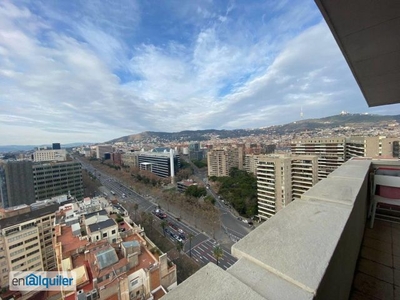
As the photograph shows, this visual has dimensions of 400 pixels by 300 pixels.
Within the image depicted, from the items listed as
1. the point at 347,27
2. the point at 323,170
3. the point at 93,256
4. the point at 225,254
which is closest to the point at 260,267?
the point at 347,27

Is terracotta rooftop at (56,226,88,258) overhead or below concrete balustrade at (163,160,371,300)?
below

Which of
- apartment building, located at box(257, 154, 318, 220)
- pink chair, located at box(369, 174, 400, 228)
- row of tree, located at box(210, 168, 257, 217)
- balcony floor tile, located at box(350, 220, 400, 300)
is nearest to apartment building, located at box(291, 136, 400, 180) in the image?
apartment building, located at box(257, 154, 318, 220)

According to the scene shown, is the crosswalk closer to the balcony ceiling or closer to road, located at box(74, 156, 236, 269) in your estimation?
road, located at box(74, 156, 236, 269)

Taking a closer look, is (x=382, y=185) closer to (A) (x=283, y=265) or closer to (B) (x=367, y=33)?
(B) (x=367, y=33)

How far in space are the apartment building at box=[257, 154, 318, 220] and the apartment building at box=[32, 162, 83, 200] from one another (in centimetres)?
2346

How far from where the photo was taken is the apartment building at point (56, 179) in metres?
22.9

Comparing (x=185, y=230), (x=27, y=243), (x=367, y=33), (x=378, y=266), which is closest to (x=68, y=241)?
(x=27, y=243)

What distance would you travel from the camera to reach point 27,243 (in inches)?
410

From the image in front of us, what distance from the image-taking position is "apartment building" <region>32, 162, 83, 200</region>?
22.9m

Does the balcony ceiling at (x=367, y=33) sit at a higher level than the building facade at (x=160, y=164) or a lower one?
higher

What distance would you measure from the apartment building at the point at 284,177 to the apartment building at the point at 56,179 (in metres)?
23.5

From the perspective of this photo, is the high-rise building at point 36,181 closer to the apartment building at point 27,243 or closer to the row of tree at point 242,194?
the apartment building at point 27,243

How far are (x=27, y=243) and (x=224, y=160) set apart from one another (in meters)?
24.0

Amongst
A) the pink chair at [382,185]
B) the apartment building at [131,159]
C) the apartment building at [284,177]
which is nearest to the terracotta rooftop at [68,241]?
the pink chair at [382,185]
